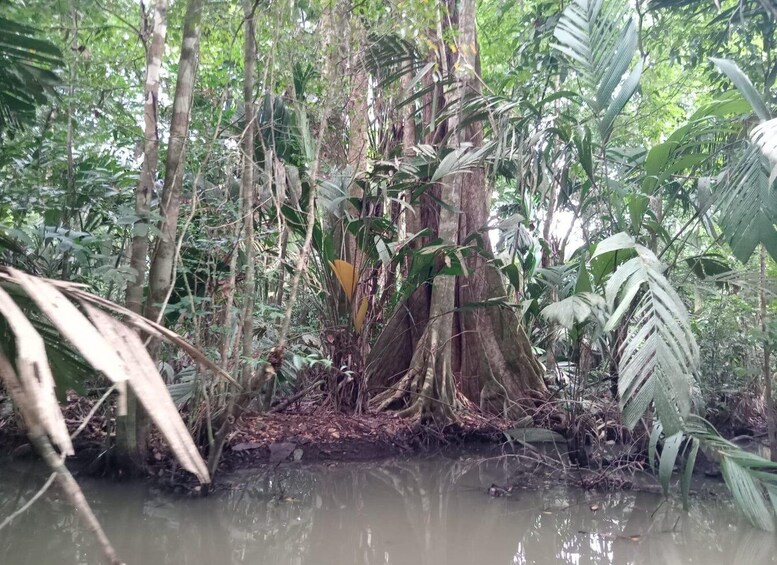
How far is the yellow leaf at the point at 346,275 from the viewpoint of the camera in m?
4.79

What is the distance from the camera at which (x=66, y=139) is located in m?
4.67

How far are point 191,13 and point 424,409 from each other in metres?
3.19

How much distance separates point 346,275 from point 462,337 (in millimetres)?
1385

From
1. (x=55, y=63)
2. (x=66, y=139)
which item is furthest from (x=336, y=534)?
(x=66, y=139)

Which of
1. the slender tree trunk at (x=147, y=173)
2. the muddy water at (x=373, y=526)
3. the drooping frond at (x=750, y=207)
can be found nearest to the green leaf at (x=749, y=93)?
the drooping frond at (x=750, y=207)

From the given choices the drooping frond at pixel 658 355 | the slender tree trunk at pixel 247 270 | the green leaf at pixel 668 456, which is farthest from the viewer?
the slender tree trunk at pixel 247 270

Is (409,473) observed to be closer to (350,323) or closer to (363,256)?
(350,323)

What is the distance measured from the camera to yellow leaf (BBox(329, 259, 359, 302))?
479 cm

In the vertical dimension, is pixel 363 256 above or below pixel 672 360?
above

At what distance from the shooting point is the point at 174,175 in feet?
12.3

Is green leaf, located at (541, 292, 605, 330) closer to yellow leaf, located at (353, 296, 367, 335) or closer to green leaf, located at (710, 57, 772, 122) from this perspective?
green leaf, located at (710, 57, 772, 122)

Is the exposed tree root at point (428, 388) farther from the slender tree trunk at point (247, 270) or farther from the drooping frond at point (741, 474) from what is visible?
the drooping frond at point (741, 474)

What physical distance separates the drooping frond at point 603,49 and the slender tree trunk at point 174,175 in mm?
2195

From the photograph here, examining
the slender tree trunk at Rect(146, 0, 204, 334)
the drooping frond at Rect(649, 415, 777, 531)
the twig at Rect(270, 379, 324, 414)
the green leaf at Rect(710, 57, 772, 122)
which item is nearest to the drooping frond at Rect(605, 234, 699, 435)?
the drooping frond at Rect(649, 415, 777, 531)
